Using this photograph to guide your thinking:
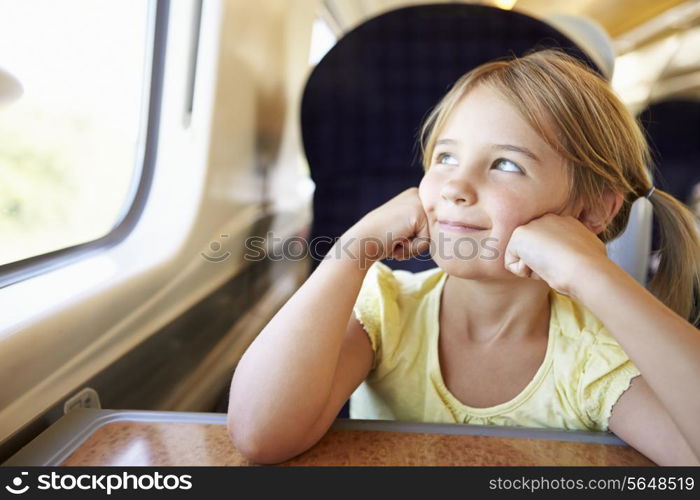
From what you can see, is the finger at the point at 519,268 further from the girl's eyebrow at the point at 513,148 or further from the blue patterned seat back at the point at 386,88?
the blue patterned seat back at the point at 386,88

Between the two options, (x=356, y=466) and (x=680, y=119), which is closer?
(x=356, y=466)

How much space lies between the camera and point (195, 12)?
3.54 ft

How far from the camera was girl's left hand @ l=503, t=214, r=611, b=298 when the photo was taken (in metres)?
0.57

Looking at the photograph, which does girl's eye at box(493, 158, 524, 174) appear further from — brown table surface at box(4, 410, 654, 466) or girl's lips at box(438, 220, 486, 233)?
brown table surface at box(4, 410, 654, 466)

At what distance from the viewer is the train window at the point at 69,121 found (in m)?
0.71

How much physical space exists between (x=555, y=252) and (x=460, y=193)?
0.12 meters

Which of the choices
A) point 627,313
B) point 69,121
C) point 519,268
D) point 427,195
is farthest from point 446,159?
point 69,121

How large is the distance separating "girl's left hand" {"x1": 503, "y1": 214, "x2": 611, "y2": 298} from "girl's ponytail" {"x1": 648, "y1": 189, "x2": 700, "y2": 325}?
0.59 feet

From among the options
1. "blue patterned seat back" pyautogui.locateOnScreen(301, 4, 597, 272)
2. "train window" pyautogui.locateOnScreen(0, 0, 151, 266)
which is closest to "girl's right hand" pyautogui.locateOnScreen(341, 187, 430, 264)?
"blue patterned seat back" pyautogui.locateOnScreen(301, 4, 597, 272)

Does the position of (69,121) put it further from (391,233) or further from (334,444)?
(334,444)

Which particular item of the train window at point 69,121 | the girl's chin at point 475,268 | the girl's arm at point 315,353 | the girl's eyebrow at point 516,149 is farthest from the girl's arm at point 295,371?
the train window at point 69,121
